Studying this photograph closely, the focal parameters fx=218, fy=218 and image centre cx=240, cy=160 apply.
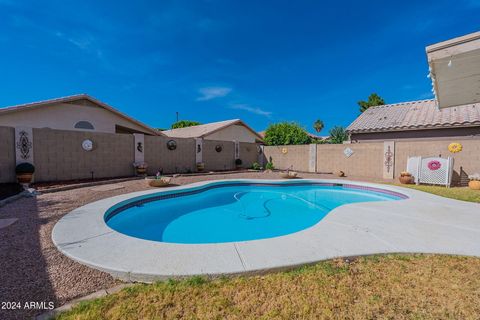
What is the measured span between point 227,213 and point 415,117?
1495 centimetres

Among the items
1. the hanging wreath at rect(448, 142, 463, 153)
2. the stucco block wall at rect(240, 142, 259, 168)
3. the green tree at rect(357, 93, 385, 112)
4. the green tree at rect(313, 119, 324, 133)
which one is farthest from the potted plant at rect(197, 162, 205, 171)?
the green tree at rect(313, 119, 324, 133)

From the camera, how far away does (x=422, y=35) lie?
15.5m

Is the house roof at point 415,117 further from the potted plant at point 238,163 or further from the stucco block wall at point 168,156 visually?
the stucco block wall at point 168,156

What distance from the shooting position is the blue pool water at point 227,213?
5.21 m

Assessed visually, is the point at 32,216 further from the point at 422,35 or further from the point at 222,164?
the point at 422,35

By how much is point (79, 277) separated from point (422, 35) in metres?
22.3

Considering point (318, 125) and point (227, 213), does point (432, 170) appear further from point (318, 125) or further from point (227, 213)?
point (318, 125)

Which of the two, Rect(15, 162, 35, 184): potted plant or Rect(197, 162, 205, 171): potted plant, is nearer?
Rect(15, 162, 35, 184): potted plant

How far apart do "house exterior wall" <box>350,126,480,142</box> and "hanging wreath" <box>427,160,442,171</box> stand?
13.0ft

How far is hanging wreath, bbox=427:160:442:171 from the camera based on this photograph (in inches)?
403

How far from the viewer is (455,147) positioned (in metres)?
10.6

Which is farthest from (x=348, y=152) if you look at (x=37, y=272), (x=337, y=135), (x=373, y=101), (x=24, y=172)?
(x=373, y=101)

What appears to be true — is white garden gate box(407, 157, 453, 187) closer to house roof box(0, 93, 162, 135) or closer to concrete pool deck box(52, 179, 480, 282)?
concrete pool deck box(52, 179, 480, 282)

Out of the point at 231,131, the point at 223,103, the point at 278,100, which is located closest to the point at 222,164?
the point at 231,131
